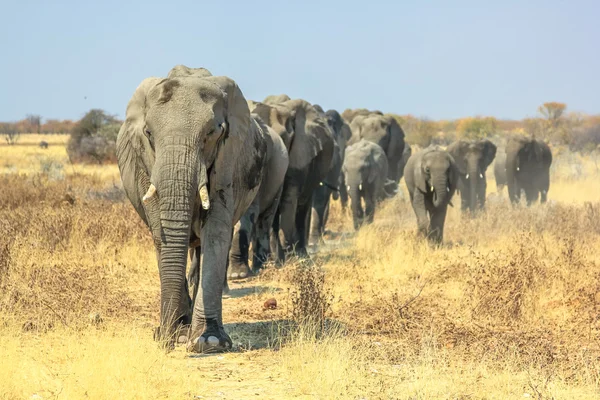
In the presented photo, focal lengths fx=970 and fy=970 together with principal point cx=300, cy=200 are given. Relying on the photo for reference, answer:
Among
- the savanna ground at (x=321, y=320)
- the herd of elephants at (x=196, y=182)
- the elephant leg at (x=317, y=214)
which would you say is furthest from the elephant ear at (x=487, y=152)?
the herd of elephants at (x=196, y=182)

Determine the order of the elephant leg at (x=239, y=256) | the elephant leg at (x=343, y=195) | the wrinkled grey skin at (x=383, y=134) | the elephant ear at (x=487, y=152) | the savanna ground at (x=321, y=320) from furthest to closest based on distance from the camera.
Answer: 1. the wrinkled grey skin at (x=383, y=134)
2. the elephant ear at (x=487, y=152)
3. the elephant leg at (x=343, y=195)
4. the elephant leg at (x=239, y=256)
5. the savanna ground at (x=321, y=320)

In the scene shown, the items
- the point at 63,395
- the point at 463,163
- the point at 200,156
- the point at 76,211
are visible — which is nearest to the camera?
the point at 63,395

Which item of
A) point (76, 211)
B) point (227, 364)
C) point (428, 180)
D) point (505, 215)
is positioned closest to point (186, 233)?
point (227, 364)

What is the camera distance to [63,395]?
20.5 ft

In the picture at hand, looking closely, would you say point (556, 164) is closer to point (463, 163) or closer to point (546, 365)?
point (463, 163)

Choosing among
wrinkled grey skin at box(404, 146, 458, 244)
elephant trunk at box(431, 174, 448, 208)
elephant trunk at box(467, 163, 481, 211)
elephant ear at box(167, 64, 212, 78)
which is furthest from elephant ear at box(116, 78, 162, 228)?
elephant trunk at box(467, 163, 481, 211)

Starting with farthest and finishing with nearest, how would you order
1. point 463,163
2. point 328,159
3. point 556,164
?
point 556,164
point 463,163
point 328,159

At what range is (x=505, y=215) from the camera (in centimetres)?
1909

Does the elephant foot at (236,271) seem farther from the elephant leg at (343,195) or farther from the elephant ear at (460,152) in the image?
the elephant ear at (460,152)

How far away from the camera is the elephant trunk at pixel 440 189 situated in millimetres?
17094

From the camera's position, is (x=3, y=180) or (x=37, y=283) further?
(x=3, y=180)

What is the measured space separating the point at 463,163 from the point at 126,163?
19.9m

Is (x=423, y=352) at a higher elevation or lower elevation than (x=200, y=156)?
lower

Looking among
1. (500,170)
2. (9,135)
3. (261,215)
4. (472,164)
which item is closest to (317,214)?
(261,215)
